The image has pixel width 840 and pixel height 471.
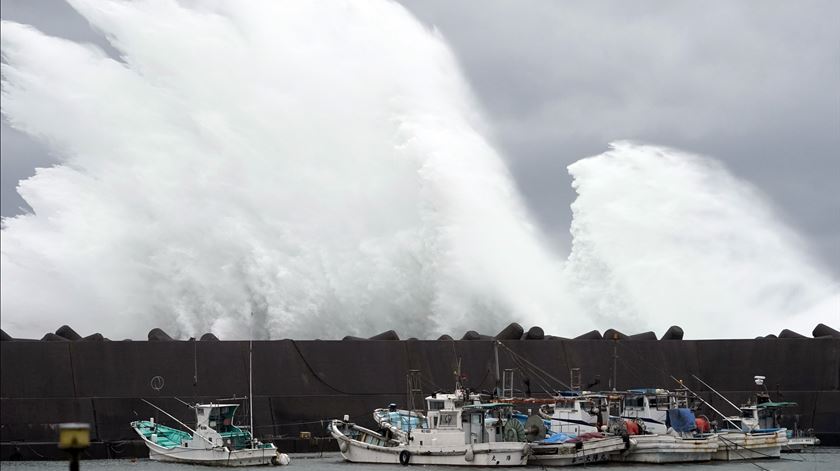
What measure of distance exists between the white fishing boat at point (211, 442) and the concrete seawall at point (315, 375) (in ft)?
2.91

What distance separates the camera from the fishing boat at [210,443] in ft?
111

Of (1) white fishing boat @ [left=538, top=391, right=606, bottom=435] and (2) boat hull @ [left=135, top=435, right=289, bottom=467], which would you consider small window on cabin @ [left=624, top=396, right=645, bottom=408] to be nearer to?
(1) white fishing boat @ [left=538, top=391, right=606, bottom=435]

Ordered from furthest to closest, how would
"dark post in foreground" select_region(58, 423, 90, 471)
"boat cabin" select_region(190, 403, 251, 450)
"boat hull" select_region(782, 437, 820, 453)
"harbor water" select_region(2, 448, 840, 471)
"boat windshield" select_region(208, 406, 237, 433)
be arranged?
"boat hull" select_region(782, 437, 820, 453) < "boat windshield" select_region(208, 406, 237, 433) < "boat cabin" select_region(190, 403, 251, 450) < "harbor water" select_region(2, 448, 840, 471) < "dark post in foreground" select_region(58, 423, 90, 471)

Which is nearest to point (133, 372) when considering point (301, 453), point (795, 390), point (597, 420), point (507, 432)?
point (301, 453)

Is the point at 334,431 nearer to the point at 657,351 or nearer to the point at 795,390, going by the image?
the point at 657,351

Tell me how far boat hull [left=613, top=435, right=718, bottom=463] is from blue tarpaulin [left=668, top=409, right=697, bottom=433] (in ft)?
1.68

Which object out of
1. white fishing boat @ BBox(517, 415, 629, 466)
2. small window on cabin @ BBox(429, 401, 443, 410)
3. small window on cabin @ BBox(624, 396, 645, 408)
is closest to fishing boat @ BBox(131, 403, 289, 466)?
small window on cabin @ BBox(429, 401, 443, 410)

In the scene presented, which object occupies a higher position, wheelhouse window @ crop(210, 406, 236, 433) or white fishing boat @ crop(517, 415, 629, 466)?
wheelhouse window @ crop(210, 406, 236, 433)

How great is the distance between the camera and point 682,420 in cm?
3716

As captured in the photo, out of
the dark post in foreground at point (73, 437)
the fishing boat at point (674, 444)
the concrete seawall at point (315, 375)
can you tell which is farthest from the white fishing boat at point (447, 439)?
the dark post in foreground at point (73, 437)

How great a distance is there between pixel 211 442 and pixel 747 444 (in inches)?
707

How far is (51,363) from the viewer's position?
35594 millimetres

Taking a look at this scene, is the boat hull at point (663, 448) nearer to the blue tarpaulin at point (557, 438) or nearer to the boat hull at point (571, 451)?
the boat hull at point (571, 451)

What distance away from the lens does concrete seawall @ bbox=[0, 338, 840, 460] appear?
3494 cm
